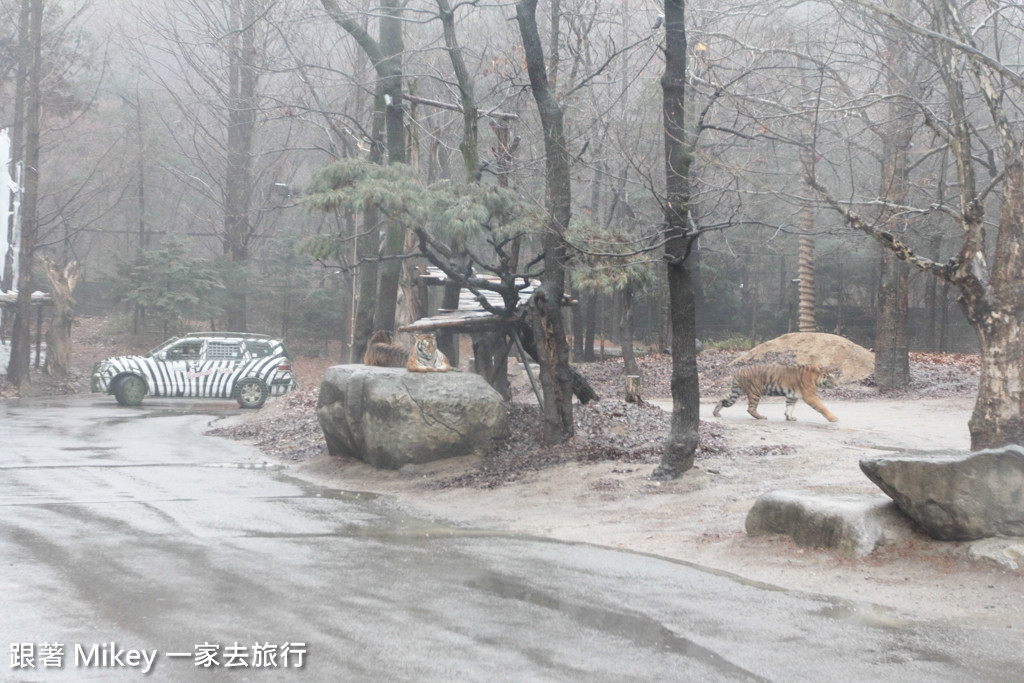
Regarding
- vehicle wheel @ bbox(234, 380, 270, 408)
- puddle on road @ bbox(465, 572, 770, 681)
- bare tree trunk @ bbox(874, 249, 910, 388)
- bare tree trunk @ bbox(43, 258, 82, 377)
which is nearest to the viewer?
puddle on road @ bbox(465, 572, 770, 681)

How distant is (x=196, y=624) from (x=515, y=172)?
1054 centimetres

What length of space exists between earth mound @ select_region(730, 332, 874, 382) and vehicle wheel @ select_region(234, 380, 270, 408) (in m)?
13.2

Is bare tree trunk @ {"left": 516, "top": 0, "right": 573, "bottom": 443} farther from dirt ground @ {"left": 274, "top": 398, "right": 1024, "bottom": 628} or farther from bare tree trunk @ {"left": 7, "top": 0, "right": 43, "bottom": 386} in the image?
bare tree trunk @ {"left": 7, "top": 0, "right": 43, "bottom": 386}

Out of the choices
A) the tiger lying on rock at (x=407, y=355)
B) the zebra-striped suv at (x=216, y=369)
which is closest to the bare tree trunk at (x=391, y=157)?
the tiger lying on rock at (x=407, y=355)

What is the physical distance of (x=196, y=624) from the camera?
5.42m

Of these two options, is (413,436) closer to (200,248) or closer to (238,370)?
(238,370)

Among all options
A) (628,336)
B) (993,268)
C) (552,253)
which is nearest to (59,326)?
(628,336)

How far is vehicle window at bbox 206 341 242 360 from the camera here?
84.3 ft

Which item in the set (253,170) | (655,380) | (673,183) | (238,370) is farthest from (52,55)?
(673,183)

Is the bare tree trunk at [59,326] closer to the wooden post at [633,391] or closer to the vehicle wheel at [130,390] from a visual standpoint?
the vehicle wheel at [130,390]

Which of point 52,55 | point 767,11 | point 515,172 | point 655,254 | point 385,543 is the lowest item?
point 385,543

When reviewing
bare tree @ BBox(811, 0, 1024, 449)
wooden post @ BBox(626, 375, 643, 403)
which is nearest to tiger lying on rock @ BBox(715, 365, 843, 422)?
wooden post @ BBox(626, 375, 643, 403)

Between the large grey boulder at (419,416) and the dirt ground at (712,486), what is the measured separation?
0.23 metres

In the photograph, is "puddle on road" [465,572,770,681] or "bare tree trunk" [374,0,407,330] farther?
"bare tree trunk" [374,0,407,330]
